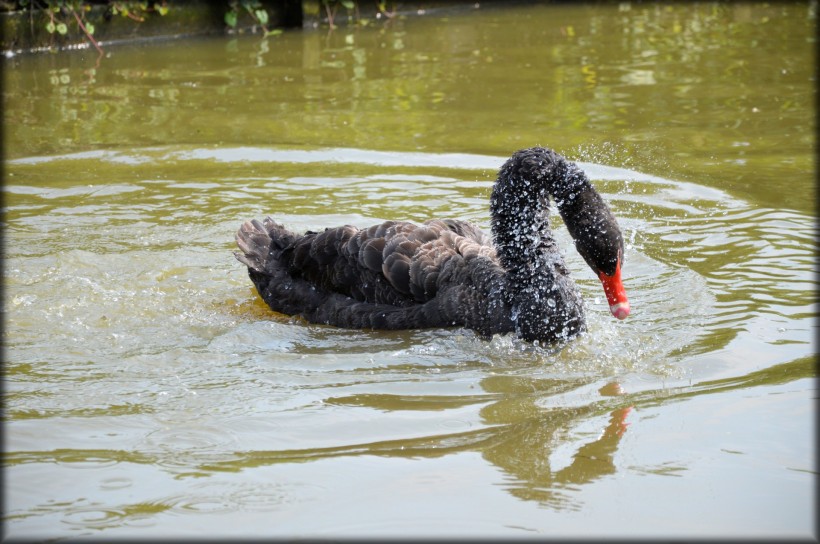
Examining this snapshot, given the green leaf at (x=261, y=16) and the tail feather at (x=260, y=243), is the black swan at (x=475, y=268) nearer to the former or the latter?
the tail feather at (x=260, y=243)

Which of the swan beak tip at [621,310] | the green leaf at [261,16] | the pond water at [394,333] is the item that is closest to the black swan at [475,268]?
the swan beak tip at [621,310]

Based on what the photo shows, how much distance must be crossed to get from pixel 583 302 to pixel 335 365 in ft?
4.43

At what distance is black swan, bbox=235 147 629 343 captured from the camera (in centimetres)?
489

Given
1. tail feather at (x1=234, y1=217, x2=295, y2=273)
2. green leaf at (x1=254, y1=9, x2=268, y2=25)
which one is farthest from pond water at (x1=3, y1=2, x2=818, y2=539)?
green leaf at (x1=254, y1=9, x2=268, y2=25)

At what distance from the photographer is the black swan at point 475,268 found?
4.89 meters

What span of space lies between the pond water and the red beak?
226mm

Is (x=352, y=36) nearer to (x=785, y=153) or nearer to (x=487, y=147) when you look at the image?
(x=487, y=147)

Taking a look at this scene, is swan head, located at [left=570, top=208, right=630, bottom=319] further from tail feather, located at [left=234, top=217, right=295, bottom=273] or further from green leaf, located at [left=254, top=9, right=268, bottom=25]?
green leaf, located at [left=254, top=9, right=268, bottom=25]

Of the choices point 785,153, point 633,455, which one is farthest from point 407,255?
point 785,153

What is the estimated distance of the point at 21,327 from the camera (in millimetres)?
5180

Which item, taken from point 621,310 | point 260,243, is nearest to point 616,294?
point 621,310

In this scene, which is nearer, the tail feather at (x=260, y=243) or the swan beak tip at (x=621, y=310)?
the swan beak tip at (x=621, y=310)

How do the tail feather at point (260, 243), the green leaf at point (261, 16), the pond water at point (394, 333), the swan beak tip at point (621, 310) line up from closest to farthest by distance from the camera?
the pond water at point (394, 333) < the swan beak tip at point (621, 310) < the tail feather at point (260, 243) < the green leaf at point (261, 16)

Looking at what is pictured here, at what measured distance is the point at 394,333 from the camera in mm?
5238
